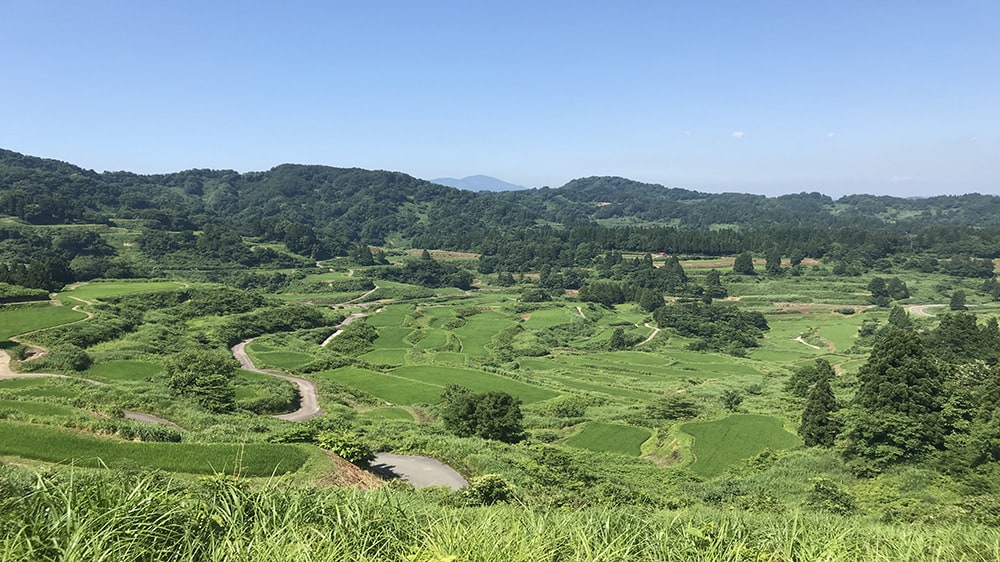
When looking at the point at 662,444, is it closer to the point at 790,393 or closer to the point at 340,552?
the point at 790,393

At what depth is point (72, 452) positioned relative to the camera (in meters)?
17.7

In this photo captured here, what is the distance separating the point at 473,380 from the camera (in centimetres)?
5041

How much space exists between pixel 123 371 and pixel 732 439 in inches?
1761

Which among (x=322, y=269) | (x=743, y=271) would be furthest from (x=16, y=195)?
(x=743, y=271)

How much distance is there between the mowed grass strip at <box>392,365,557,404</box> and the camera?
4650cm

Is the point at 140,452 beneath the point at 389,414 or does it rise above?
above

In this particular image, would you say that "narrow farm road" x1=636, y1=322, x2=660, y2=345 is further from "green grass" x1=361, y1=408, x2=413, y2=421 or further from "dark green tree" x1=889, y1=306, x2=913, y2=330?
"green grass" x1=361, y1=408, x2=413, y2=421

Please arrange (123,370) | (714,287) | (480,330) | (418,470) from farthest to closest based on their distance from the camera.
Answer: (714,287)
(480,330)
(123,370)
(418,470)

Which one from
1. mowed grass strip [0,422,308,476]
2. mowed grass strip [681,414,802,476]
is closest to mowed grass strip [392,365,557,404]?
mowed grass strip [681,414,802,476]

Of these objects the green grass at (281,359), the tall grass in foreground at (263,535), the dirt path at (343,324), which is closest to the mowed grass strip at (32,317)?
the green grass at (281,359)

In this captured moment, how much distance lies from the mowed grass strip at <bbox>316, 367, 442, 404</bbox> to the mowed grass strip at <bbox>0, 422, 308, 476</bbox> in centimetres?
2305

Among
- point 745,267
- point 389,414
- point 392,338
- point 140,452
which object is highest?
point 745,267

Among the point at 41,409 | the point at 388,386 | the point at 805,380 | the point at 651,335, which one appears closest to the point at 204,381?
the point at 41,409

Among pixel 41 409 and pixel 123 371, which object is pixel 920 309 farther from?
pixel 41 409
